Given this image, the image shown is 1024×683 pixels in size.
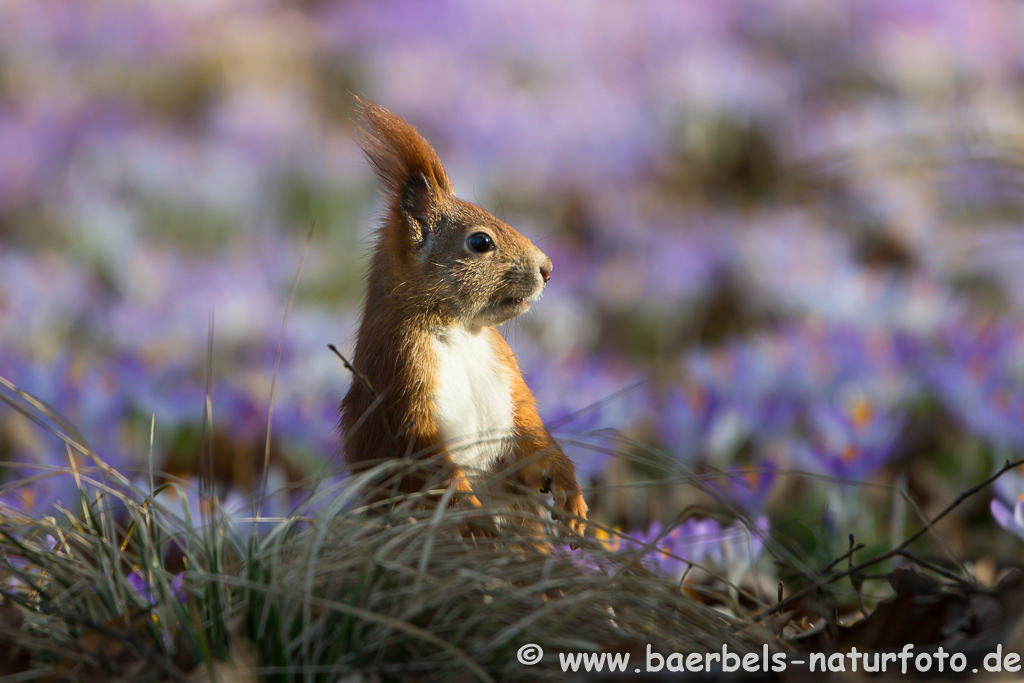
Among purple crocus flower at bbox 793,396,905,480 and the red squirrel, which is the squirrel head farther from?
purple crocus flower at bbox 793,396,905,480

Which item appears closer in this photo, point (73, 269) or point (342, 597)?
point (342, 597)

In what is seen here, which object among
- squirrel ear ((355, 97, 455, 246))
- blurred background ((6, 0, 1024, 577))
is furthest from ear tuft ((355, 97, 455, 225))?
blurred background ((6, 0, 1024, 577))

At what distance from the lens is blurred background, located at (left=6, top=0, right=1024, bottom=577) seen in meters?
2.00

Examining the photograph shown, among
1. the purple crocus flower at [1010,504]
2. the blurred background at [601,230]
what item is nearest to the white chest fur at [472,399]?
the blurred background at [601,230]

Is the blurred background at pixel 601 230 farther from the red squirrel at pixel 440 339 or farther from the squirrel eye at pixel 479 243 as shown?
the squirrel eye at pixel 479 243

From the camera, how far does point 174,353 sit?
2.40 m

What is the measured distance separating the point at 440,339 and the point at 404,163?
25 centimetres

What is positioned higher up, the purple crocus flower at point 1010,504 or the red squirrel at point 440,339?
the red squirrel at point 440,339

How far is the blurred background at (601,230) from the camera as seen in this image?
2.00m

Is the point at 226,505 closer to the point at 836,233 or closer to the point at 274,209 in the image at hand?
the point at 274,209

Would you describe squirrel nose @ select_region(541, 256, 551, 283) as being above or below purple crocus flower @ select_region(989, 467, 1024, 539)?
above

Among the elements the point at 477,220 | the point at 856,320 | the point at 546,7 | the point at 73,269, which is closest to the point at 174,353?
the point at 73,269

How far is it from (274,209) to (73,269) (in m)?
0.90

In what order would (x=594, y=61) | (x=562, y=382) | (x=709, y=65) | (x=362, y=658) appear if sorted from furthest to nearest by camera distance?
(x=594, y=61), (x=709, y=65), (x=562, y=382), (x=362, y=658)
